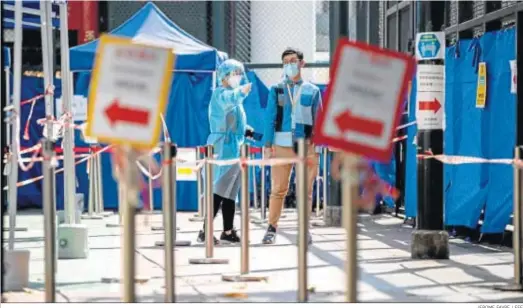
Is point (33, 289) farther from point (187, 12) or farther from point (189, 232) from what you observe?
point (187, 12)

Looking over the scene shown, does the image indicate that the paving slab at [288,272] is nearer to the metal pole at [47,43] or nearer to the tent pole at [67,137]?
the tent pole at [67,137]

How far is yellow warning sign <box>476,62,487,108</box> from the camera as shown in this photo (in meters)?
12.7

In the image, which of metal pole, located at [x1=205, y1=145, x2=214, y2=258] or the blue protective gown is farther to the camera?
the blue protective gown

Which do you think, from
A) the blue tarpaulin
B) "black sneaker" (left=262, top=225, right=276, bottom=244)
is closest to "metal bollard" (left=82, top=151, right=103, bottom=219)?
"black sneaker" (left=262, top=225, right=276, bottom=244)

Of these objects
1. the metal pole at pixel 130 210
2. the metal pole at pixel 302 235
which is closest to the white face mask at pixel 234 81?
the metal pole at pixel 302 235

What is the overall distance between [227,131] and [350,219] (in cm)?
720

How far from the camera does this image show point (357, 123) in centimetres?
629

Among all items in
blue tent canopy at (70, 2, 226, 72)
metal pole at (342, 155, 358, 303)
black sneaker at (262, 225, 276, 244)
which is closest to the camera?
metal pole at (342, 155, 358, 303)

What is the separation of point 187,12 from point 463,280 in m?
13.8

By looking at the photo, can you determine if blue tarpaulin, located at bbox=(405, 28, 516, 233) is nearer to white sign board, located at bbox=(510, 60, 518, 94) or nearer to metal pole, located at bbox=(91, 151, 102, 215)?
white sign board, located at bbox=(510, 60, 518, 94)

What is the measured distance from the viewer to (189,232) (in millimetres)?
15211

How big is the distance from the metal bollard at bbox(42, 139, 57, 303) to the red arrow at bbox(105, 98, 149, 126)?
0.86m

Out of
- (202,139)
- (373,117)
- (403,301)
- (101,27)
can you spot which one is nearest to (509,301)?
(403,301)

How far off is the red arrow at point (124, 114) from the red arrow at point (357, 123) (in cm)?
94
